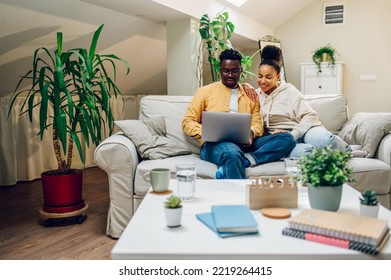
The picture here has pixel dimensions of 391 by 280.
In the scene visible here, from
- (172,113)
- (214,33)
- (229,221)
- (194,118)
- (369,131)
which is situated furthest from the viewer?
(214,33)

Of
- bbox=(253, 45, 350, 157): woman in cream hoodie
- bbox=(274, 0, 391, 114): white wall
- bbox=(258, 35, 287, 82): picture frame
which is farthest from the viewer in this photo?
bbox=(274, 0, 391, 114): white wall

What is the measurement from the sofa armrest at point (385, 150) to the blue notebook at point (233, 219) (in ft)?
4.63

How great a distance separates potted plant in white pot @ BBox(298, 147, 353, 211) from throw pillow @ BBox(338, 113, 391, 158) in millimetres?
1267

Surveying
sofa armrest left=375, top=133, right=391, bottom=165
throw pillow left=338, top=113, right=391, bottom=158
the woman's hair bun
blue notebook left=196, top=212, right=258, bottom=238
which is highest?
the woman's hair bun

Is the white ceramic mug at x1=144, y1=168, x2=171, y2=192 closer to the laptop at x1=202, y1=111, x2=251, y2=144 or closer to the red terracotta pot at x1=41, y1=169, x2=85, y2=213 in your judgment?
the laptop at x1=202, y1=111, x2=251, y2=144

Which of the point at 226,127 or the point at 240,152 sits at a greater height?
the point at 226,127

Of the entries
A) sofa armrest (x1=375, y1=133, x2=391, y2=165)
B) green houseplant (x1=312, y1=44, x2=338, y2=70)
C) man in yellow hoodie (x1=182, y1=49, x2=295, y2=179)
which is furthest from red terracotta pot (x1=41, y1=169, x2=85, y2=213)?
green houseplant (x1=312, y1=44, x2=338, y2=70)

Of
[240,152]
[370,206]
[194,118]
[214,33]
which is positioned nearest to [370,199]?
[370,206]

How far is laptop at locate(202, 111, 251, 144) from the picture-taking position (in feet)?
7.08

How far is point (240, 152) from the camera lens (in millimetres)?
2195

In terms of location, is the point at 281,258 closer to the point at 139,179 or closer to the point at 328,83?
the point at 139,179

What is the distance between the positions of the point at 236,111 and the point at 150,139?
574mm

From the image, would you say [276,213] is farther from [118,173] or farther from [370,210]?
[118,173]

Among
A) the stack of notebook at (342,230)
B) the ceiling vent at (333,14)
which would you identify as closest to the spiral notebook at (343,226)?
the stack of notebook at (342,230)
